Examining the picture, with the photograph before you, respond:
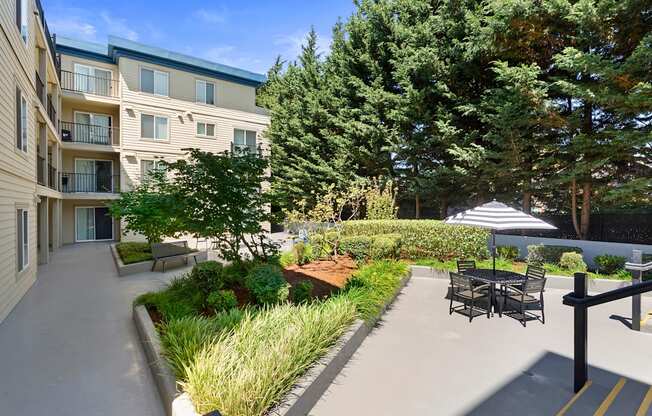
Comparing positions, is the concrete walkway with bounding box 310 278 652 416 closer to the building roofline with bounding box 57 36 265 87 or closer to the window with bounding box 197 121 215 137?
the window with bounding box 197 121 215 137

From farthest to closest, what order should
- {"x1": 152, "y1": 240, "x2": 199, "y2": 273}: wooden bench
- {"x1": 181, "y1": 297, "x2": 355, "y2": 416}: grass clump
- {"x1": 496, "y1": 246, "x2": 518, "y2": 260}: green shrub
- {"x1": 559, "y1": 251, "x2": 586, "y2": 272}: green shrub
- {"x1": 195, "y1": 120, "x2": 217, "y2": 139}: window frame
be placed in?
{"x1": 195, "y1": 120, "x2": 217, "y2": 139}: window frame, {"x1": 496, "y1": 246, "x2": 518, "y2": 260}: green shrub, {"x1": 152, "y1": 240, "x2": 199, "y2": 273}: wooden bench, {"x1": 559, "y1": 251, "x2": 586, "y2": 272}: green shrub, {"x1": 181, "y1": 297, "x2": 355, "y2": 416}: grass clump

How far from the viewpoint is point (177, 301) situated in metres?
6.33

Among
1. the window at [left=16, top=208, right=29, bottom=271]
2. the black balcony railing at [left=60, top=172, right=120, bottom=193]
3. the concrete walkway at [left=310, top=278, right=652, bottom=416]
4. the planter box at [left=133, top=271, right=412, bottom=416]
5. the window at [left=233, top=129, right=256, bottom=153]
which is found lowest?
the concrete walkway at [left=310, top=278, right=652, bottom=416]

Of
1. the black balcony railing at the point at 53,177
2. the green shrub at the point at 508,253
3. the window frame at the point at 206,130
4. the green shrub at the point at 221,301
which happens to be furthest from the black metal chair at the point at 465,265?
the window frame at the point at 206,130

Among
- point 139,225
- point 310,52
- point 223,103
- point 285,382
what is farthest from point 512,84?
point 310,52

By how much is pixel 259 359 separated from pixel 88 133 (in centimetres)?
1935

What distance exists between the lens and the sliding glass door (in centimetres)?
1827

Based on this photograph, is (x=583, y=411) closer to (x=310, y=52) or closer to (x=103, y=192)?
(x=103, y=192)

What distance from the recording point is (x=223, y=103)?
2091 centimetres

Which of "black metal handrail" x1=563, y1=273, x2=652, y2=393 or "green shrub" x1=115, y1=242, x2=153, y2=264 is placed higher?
"black metal handrail" x1=563, y1=273, x2=652, y2=393

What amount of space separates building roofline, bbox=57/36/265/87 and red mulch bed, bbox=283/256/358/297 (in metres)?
14.9

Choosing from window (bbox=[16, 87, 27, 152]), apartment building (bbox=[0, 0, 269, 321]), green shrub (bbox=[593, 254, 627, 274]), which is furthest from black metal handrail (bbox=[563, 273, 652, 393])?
apartment building (bbox=[0, 0, 269, 321])

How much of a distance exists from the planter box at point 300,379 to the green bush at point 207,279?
1101 mm

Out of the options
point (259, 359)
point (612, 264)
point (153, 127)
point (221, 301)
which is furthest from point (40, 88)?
point (612, 264)
